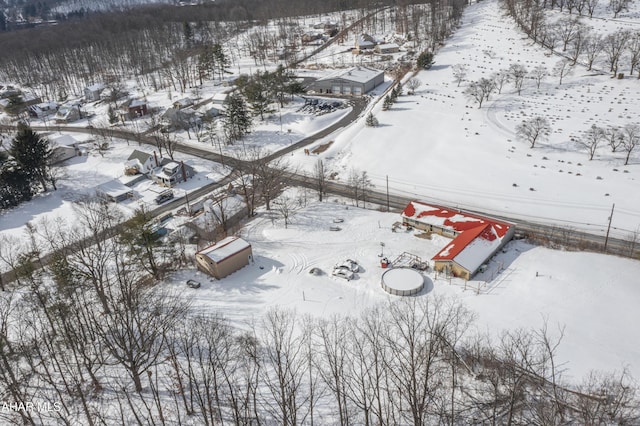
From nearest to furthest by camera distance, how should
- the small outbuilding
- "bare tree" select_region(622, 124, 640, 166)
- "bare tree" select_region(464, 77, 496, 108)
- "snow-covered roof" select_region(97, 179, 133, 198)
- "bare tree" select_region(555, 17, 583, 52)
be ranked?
the small outbuilding < "bare tree" select_region(622, 124, 640, 166) < "snow-covered roof" select_region(97, 179, 133, 198) < "bare tree" select_region(464, 77, 496, 108) < "bare tree" select_region(555, 17, 583, 52)

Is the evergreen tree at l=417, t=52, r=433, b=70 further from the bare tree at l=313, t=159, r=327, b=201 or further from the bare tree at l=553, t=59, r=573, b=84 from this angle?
the bare tree at l=313, t=159, r=327, b=201

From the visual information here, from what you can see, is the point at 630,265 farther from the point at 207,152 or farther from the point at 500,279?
the point at 207,152

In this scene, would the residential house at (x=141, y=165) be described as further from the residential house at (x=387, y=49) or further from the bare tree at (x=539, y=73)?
the residential house at (x=387, y=49)

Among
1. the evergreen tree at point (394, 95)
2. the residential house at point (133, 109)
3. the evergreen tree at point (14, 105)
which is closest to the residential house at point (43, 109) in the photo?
the evergreen tree at point (14, 105)

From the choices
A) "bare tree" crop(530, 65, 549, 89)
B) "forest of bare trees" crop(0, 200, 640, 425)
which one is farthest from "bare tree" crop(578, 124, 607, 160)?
"forest of bare trees" crop(0, 200, 640, 425)

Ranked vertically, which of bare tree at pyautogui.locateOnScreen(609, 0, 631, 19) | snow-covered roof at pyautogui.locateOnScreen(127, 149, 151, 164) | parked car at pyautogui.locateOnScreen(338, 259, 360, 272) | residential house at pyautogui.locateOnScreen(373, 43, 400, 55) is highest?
bare tree at pyautogui.locateOnScreen(609, 0, 631, 19)

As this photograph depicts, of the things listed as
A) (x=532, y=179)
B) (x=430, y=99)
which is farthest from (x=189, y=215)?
(x=430, y=99)
